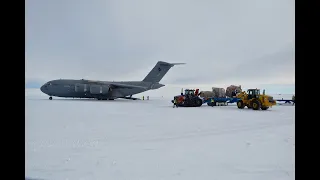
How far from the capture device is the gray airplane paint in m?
23.5

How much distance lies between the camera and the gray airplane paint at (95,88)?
2350 centimetres

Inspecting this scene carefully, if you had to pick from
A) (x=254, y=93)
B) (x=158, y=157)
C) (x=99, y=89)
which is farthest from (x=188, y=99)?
(x=158, y=157)

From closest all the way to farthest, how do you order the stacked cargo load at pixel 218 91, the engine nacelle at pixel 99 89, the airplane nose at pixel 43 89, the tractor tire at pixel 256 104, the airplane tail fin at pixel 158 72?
the tractor tire at pixel 256 104 → the stacked cargo load at pixel 218 91 → the engine nacelle at pixel 99 89 → the airplane nose at pixel 43 89 → the airplane tail fin at pixel 158 72

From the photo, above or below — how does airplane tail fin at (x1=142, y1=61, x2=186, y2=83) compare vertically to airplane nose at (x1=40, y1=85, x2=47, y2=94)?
above

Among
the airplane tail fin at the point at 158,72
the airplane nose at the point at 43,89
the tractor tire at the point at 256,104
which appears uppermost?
the airplane tail fin at the point at 158,72

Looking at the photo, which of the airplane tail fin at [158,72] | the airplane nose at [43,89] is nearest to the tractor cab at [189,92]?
the airplane tail fin at [158,72]

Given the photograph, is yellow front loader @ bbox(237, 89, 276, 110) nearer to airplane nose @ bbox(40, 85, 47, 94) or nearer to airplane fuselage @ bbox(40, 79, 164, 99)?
airplane fuselage @ bbox(40, 79, 164, 99)

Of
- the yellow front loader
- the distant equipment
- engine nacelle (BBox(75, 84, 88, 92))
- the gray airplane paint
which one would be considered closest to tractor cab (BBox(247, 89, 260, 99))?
the yellow front loader

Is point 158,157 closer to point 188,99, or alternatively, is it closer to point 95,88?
point 188,99

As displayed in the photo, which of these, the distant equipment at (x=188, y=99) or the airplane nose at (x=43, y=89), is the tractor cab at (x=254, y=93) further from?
the airplane nose at (x=43, y=89)

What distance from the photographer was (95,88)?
23312 millimetres

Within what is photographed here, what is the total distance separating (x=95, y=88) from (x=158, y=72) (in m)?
6.65
